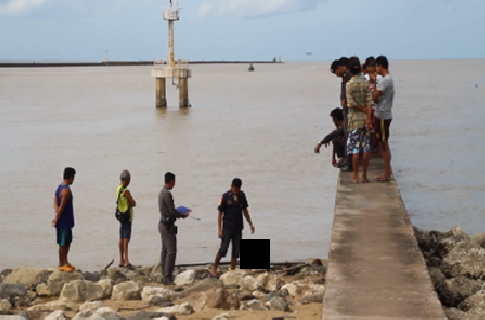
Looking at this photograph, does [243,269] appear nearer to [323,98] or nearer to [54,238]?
[54,238]

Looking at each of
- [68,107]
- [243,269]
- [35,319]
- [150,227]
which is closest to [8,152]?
[150,227]

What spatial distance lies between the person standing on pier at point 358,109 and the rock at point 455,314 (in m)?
3.12

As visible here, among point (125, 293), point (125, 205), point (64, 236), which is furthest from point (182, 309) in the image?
point (125, 205)

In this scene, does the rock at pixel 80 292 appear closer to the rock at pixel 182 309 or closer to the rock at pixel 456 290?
the rock at pixel 182 309

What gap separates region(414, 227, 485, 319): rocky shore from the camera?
745 centimetres

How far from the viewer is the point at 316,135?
34219mm

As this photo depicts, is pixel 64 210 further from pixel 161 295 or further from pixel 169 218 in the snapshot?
pixel 161 295

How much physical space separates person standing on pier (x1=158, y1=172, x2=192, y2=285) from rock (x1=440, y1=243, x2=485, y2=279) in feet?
9.78

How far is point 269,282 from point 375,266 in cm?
190

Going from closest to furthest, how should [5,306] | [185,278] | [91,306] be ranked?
1. [91,306]
2. [5,306]
3. [185,278]

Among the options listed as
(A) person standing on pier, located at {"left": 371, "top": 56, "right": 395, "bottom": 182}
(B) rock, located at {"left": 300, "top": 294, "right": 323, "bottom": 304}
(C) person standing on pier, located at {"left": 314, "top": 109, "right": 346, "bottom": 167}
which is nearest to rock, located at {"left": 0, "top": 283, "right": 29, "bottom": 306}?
(B) rock, located at {"left": 300, "top": 294, "right": 323, "bottom": 304}

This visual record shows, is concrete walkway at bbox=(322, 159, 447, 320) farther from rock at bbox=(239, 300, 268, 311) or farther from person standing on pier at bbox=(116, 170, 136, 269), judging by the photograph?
person standing on pier at bbox=(116, 170, 136, 269)

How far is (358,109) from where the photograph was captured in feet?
31.9

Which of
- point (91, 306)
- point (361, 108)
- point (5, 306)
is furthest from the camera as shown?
point (361, 108)
